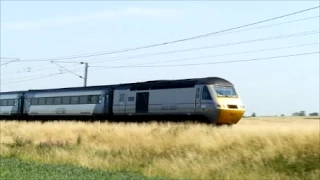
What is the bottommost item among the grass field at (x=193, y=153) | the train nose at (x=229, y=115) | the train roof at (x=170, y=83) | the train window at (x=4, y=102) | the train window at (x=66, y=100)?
the grass field at (x=193, y=153)

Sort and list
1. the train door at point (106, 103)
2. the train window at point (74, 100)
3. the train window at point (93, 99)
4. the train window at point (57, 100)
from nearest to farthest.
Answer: the train door at point (106, 103) → the train window at point (93, 99) → the train window at point (74, 100) → the train window at point (57, 100)

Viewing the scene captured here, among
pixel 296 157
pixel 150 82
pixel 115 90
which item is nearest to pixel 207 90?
pixel 150 82

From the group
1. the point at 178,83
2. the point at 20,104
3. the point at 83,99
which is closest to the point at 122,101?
the point at 83,99

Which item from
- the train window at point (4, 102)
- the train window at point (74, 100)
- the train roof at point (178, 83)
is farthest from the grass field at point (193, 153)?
the train window at point (4, 102)

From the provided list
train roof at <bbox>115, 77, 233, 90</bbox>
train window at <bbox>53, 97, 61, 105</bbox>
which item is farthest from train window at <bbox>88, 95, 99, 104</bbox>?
train window at <bbox>53, 97, 61, 105</bbox>

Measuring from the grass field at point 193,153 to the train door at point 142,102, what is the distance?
6.59m

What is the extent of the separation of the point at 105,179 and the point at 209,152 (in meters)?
8.60

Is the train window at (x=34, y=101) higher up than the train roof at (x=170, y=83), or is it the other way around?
the train roof at (x=170, y=83)

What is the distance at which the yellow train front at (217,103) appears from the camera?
29297 mm

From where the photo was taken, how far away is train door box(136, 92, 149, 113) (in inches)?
1326

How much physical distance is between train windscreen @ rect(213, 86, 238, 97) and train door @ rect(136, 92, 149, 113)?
5397 mm

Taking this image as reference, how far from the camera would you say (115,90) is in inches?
1463

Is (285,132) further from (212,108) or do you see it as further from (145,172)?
(212,108)

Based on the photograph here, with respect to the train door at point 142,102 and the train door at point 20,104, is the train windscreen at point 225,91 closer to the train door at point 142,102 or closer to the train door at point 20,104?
the train door at point 142,102
